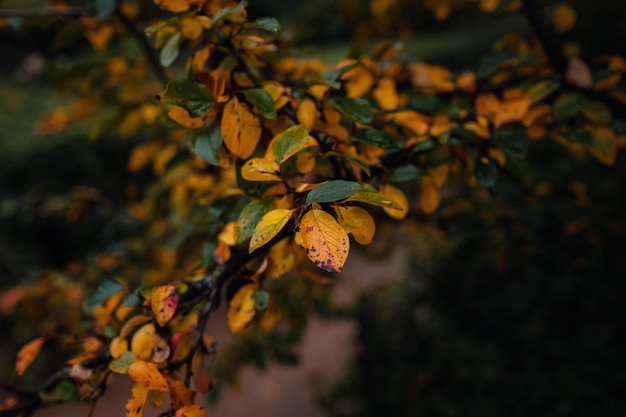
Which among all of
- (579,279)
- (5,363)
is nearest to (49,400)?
(579,279)

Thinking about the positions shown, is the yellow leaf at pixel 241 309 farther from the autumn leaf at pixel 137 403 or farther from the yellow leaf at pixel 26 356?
the yellow leaf at pixel 26 356

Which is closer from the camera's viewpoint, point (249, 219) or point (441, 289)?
point (249, 219)

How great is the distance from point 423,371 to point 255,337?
1.13m

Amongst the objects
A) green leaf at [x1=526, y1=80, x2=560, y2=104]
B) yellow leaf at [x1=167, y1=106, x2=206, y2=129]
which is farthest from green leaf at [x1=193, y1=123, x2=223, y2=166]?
green leaf at [x1=526, y1=80, x2=560, y2=104]

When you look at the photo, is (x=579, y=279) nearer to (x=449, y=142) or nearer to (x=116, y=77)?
(x=449, y=142)

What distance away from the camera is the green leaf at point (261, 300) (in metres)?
0.72

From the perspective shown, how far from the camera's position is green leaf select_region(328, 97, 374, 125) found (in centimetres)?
73

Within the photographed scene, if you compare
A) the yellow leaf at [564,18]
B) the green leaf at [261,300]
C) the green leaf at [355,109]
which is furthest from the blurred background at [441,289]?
the green leaf at [261,300]

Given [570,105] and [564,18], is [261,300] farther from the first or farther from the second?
[564,18]

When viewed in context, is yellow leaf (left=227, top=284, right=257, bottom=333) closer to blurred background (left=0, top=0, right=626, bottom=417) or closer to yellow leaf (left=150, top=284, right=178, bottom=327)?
yellow leaf (left=150, top=284, right=178, bottom=327)

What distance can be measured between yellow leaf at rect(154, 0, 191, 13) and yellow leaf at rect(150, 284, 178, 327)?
522 millimetres

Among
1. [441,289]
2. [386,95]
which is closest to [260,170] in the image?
[386,95]

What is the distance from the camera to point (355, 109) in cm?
74

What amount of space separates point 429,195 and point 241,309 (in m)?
0.45
